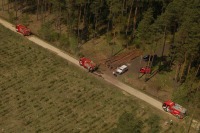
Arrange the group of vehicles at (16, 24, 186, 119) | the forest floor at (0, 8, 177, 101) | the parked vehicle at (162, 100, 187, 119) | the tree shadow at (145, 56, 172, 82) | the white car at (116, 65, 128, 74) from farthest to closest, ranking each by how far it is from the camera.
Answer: the tree shadow at (145, 56, 172, 82) < the white car at (116, 65, 128, 74) < the forest floor at (0, 8, 177, 101) < the group of vehicles at (16, 24, 186, 119) < the parked vehicle at (162, 100, 187, 119)

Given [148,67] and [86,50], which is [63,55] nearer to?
[86,50]

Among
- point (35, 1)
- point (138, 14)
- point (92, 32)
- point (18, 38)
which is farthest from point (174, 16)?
point (35, 1)

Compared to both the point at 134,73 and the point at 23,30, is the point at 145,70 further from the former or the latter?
the point at 23,30

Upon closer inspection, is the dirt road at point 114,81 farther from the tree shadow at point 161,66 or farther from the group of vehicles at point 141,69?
the tree shadow at point 161,66

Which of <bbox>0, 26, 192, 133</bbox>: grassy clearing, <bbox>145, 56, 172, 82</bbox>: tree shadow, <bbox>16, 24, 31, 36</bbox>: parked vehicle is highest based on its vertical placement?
<bbox>16, 24, 31, 36</bbox>: parked vehicle

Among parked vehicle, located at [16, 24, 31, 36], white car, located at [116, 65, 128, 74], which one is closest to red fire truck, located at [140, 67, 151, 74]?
white car, located at [116, 65, 128, 74]

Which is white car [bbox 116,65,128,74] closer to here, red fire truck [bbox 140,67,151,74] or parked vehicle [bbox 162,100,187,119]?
red fire truck [bbox 140,67,151,74]

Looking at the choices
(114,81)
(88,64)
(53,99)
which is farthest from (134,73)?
(53,99)
